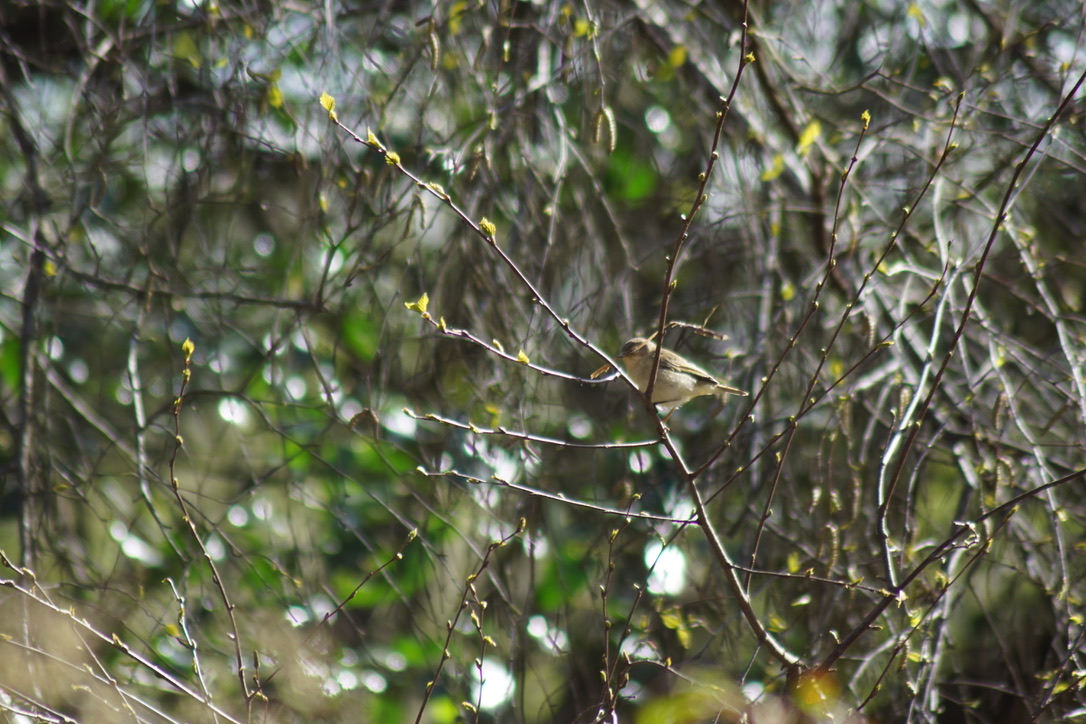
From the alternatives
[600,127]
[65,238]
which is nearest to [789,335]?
[600,127]

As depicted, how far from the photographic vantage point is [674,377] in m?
4.13

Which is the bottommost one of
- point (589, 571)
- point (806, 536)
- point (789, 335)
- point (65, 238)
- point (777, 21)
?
point (806, 536)

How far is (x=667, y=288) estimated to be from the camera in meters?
2.15

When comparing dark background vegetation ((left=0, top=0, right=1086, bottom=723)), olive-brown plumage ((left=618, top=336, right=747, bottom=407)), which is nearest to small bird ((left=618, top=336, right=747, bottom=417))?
olive-brown plumage ((left=618, top=336, right=747, bottom=407))

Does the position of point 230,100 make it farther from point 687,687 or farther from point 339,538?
point 687,687

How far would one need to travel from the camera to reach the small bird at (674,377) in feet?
13.1

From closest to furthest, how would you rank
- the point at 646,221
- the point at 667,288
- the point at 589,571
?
1. the point at 667,288
2. the point at 589,571
3. the point at 646,221

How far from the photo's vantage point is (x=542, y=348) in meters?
3.98

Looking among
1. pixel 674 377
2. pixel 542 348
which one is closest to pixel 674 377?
pixel 674 377

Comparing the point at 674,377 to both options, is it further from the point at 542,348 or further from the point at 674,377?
the point at 542,348

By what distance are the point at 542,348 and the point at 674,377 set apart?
591 millimetres

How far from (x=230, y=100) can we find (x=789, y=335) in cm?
246

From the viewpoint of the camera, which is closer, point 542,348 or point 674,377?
point 542,348

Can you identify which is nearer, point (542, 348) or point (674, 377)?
point (542, 348)
